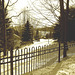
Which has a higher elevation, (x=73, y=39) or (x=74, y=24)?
(x=74, y=24)

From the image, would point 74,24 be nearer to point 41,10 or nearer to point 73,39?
point 73,39

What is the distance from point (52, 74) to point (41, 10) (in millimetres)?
8135

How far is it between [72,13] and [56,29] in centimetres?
503

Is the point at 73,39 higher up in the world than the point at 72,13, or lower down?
lower down

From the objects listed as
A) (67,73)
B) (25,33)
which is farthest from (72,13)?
(67,73)

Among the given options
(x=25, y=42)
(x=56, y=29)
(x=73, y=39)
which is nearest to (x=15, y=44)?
(x=25, y=42)

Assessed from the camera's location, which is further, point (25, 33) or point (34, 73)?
point (25, 33)

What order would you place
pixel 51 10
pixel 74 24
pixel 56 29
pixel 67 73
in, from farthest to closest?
pixel 56 29 < pixel 74 24 < pixel 51 10 < pixel 67 73

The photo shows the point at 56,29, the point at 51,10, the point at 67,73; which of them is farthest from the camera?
the point at 56,29

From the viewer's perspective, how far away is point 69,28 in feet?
56.4

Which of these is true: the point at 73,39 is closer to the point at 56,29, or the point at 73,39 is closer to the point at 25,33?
the point at 56,29

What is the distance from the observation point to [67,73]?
13.7ft

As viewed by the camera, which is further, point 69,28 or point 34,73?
point 69,28

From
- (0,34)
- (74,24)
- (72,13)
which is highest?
(72,13)
